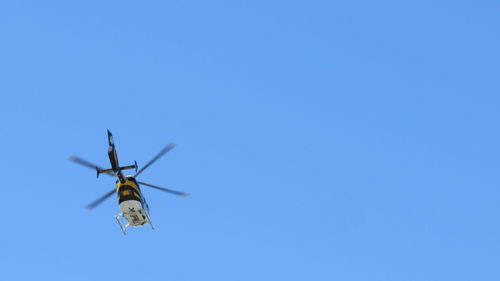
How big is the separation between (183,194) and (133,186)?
8.54 m

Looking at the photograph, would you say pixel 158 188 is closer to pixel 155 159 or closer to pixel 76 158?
pixel 155 159

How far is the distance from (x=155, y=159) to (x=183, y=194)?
662cm

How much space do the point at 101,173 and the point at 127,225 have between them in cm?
824

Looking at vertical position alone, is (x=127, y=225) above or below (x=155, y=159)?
below

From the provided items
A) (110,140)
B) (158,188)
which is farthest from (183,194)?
(110,140)

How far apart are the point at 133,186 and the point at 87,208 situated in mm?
7488

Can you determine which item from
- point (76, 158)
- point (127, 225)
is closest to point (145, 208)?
point (127, 225)

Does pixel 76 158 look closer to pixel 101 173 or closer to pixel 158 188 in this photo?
pixel 101 173

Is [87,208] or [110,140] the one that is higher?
[110,140]

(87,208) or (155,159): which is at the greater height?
(155,159)

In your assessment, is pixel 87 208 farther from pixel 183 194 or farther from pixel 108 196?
pixel 183 194

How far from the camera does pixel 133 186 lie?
124 metres

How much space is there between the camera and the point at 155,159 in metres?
128

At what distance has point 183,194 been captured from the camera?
12962 centimetres
